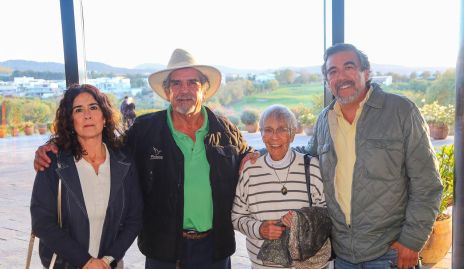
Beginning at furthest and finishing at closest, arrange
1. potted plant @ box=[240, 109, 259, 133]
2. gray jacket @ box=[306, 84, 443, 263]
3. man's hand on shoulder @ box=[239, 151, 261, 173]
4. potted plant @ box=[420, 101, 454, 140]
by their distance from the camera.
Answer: potted plant @ box=[420, 101, 454, 140] < potted plant @ box=[240, 109, 259, 133] < man's hand on shoulder @ box=[239, 151, 261, 173] < gray jacket @ box=[306, 84, 443, 263]

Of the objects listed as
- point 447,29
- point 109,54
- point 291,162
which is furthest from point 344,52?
point 109,54

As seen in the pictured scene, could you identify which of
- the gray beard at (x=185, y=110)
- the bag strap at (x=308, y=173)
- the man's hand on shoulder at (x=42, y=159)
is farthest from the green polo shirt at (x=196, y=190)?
the man's hand on shoulder at (x=42, y=159)

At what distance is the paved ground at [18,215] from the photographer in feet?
12.2

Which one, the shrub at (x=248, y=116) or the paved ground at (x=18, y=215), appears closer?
the shrub at (x=248, y=116)

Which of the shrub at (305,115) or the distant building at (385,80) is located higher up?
the distant building at (385,80)

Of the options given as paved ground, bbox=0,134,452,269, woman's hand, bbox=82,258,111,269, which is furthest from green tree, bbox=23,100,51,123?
woman's hand, bbox=82,258,111,269

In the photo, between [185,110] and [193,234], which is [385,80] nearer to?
[185,110]

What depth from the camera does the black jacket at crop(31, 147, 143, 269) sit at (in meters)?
1.73

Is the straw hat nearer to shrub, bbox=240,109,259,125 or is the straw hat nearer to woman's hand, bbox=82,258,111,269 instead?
shrub, bbox=240,109,259,125

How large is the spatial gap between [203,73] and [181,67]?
0.56 ft

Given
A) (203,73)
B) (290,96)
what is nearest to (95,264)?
(203,73)

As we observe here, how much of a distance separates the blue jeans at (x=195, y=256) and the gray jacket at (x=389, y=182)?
68cm

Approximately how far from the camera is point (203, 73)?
2.33m

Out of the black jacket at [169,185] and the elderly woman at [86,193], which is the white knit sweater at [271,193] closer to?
the black jacket at [169,185]
